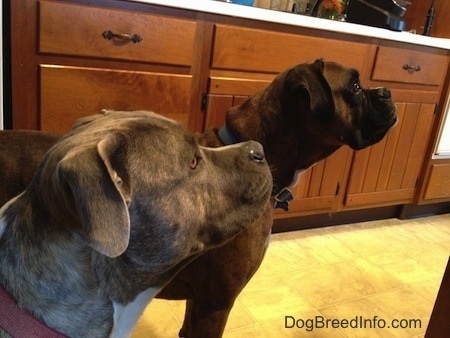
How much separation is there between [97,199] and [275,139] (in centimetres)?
81

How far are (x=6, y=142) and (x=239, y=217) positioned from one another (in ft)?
2.57

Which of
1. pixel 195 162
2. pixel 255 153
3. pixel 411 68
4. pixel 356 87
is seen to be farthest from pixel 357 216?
pixel 195 162

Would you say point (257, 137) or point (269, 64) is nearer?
point (257, 137)

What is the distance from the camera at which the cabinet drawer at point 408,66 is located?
2467 millimetres

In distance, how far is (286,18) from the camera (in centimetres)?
207

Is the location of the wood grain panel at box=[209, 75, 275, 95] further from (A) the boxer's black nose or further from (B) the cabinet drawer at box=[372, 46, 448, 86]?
(B) the cabinet drawer at box=[372, 46, 448, 86]

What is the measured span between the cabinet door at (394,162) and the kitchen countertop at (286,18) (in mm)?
373

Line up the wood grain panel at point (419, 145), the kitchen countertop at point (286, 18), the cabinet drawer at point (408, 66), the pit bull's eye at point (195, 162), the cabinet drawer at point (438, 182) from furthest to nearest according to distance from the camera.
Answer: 1. the cabinet drawer at point (438, 182)
2. the wood grain panel at point (419, 145)
3. the cabinet drawer at point (408, 66)
4. the kitchen countertop at point (286, 18)
5. the pit bull's eye at point (195, 162)

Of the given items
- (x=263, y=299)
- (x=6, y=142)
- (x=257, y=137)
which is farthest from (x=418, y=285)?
(x=6, y=142)

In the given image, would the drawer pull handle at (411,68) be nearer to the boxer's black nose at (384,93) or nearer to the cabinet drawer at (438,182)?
the cabinet drawer at (438,182)

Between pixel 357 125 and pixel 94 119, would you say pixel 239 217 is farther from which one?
pixel 357 125

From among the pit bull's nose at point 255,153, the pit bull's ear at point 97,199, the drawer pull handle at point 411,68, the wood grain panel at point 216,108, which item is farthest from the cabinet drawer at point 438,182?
the pit bull's ear at point 97,199

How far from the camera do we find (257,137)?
56.5 inches

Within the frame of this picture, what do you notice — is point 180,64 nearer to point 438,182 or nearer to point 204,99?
point 204,99
